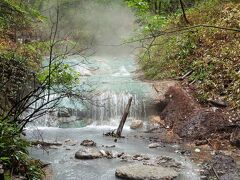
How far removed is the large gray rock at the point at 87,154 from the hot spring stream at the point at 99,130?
0.17 meters

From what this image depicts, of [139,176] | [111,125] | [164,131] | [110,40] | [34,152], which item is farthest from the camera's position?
[110,40]

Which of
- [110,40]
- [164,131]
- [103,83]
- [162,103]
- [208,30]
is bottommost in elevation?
[164,131]

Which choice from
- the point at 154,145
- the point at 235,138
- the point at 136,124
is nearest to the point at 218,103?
the point at 235,138

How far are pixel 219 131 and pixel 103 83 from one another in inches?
→ 253

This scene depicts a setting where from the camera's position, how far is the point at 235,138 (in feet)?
31.1

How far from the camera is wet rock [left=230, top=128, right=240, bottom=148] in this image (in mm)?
9341

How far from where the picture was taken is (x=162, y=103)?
1282cm

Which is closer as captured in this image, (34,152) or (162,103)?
(34,152)

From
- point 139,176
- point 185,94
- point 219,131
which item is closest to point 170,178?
point 139,176

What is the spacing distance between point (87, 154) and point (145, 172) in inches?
72.0

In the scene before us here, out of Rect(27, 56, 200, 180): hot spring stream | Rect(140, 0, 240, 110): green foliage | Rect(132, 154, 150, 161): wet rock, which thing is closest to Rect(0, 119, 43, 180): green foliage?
Rect(27, 56, 200, 180): hot spring stream

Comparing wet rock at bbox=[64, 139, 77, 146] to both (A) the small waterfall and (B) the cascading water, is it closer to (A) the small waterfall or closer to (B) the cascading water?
(B) the cascading water

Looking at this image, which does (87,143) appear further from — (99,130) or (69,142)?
(99,130)

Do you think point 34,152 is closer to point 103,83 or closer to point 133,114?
point 133,114
